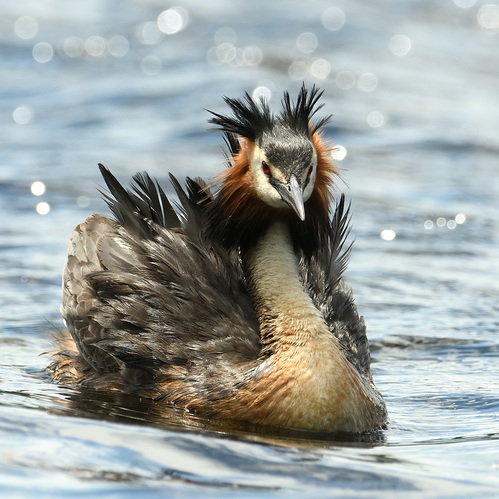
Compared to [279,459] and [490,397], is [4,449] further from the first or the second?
[490,397]

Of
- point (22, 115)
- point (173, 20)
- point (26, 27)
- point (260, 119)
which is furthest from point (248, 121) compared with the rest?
point (173, 20)

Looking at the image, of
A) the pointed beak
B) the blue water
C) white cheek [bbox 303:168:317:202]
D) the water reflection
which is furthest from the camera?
the water reflection

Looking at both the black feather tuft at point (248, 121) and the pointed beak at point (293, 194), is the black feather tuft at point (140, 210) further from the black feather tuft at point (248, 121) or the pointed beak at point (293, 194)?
the pointed beak at point (293, 194)

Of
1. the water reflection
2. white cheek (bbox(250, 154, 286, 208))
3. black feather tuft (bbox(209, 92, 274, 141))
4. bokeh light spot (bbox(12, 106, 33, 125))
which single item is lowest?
white cheek (bbox(250, 154, 286, 208))

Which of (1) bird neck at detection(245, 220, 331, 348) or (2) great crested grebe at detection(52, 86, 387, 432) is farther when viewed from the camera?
(1) bird neck at detection(245, 220, 331, 348)

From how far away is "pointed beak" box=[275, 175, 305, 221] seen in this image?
23.2 feet

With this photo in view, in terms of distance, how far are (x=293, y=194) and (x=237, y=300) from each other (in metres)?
1.09

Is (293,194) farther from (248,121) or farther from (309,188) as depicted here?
(248,121)

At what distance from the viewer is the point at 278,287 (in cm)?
764

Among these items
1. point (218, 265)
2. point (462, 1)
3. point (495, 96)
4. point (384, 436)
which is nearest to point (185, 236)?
point (218, 265)

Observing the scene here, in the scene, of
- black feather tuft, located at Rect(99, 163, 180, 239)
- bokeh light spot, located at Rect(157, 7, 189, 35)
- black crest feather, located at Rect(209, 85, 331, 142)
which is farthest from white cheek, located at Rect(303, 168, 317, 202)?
bokeh light spot, located at Rect(157, 7, 189, 35)

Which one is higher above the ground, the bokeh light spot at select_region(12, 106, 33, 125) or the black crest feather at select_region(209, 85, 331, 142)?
the bokeh light spot at select_region(12, 106, 33, 125)

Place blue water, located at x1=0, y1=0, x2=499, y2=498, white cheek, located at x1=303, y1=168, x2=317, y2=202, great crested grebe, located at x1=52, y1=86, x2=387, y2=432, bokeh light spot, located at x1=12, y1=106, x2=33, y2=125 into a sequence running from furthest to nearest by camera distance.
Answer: bokeh light spot, located at x1=12, y1=106, x2=33, y2=125 < white cheek, located at x1=303, y1=168, x2=317, y2=202 < great crested grebe, located at x1=52, y1=86, x2=387, y2=432 < blue water, located at x1=0, y1=0, x2=499, y2=498

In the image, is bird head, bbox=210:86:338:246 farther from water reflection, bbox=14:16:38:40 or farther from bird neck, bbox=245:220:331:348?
water reflection, bbox=14:16:38:40
